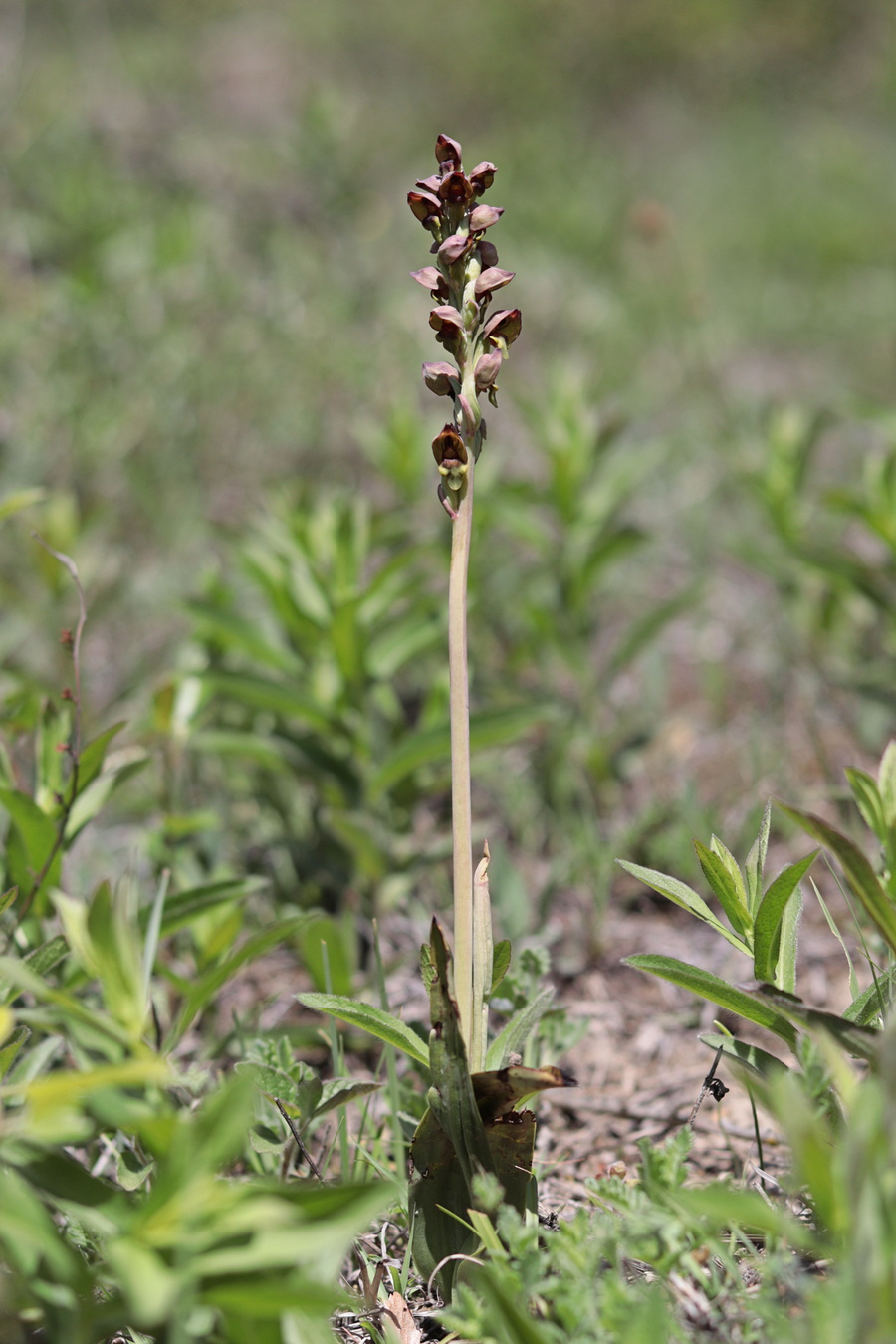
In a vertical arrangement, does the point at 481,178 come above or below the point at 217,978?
above

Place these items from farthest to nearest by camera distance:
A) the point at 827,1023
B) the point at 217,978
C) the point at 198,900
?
the point at 198,900 < the point at 217,978 < the point at 827,1023

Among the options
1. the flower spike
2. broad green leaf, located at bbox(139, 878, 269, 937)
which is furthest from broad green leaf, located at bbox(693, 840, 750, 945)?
broad green leaf, located at bbox(139, 878, 269, 937)

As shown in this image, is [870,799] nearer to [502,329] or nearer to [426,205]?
[502,329]

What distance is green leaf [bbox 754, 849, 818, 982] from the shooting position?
1135 millimetres

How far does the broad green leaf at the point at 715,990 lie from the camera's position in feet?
3.80

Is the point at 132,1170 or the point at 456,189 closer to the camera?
the point at 456,189

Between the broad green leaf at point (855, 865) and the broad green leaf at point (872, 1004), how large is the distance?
0.09 metres

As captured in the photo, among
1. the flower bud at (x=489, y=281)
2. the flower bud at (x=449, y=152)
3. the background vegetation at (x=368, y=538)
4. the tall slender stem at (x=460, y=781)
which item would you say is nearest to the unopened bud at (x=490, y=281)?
the flower bud at (x=489, y=281)

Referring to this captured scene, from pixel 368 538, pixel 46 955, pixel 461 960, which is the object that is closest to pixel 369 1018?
pixel 461 960

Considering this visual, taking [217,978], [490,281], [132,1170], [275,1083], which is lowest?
[132,1170]

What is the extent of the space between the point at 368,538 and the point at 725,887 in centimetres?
158

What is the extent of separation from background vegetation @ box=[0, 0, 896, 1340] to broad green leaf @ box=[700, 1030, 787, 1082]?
49cm

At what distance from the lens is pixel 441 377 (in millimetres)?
1125

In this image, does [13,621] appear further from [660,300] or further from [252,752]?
[660,300]
